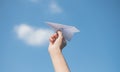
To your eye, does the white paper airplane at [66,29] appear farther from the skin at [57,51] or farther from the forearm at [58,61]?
the forearm at [58,61]

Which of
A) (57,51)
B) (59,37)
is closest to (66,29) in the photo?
(59,37)

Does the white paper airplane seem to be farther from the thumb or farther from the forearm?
the forearm

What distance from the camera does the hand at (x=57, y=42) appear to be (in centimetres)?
188

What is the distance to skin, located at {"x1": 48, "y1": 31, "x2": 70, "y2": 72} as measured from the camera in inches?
67.9

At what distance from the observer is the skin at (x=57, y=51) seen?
1.73 meters

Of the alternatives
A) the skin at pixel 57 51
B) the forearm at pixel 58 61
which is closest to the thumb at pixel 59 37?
the skin at pixel 57 51

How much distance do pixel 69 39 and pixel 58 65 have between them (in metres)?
0.27

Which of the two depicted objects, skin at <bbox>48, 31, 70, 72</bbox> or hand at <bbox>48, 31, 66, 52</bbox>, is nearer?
skin at <bbox>48, 31, 70, 72</bbox>

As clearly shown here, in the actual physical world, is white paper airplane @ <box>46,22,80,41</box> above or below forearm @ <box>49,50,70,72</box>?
above

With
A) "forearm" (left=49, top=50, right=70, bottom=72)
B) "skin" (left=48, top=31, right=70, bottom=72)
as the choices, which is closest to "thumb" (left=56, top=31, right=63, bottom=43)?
"skin" (left=48, top=31, right=70, bottom=72)

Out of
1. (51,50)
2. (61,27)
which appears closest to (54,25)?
(61,27)

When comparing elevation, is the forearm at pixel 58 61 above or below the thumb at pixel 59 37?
below

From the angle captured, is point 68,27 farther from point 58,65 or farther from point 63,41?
point 58,65

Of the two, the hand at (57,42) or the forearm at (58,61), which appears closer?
the forearm at (58,61)
